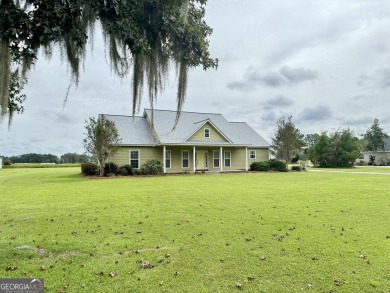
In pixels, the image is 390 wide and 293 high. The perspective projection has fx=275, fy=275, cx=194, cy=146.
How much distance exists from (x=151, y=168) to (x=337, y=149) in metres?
27.1

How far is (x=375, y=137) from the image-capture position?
159 feet

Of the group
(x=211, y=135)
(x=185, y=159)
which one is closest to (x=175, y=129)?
(x=185, y=159)

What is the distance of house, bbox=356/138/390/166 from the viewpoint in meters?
45.2

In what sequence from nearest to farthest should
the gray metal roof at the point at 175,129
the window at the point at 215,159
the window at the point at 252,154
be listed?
the gray metal roof at the point at 175,129 → the window at the point at 215,159 → the window at the point at 252,154

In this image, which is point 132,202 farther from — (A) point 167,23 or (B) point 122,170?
(B) point 122,170

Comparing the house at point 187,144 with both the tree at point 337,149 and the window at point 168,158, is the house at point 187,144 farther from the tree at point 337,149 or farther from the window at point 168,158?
the tree at point 337,149

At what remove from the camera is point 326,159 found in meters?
38.0

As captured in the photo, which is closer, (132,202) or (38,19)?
(38,19)

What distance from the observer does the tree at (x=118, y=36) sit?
2.80 meters

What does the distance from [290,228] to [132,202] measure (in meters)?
5.19

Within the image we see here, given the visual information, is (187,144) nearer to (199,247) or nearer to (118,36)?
(199,247)

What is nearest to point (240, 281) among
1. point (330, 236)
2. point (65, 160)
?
point (330, 236)

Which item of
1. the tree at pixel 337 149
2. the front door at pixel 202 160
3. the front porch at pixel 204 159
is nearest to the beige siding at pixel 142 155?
the front porch at pixel 204 159

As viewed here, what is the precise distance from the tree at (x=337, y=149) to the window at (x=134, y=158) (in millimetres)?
26378
